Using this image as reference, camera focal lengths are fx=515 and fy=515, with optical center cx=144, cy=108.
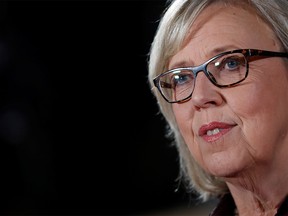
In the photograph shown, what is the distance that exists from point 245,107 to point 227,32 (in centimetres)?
24

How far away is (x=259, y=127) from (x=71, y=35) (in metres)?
3.02

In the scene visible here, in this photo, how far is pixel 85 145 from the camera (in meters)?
4.39

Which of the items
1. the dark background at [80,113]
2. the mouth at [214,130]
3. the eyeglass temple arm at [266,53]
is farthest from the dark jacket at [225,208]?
the dark background at [80,113]

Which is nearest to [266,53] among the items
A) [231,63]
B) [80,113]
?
[231,63]

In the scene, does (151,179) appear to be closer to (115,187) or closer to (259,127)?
(115,187)

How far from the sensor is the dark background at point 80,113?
13.6 ft

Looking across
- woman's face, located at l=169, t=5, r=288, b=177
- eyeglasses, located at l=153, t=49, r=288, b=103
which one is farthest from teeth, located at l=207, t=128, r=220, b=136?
eyeglasses, located at l=153, t=49, r=288, b=103

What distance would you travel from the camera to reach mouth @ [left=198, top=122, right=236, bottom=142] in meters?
1.58

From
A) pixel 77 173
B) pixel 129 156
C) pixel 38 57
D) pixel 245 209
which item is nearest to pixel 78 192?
pixel 77 173

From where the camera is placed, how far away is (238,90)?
5.08ft

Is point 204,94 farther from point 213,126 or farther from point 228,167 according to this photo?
point 228,167

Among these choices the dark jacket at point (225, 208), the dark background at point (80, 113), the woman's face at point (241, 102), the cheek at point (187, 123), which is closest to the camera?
the woman's face at point (241, 102)

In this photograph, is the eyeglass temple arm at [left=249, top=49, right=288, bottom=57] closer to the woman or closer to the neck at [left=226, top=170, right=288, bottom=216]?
the woman

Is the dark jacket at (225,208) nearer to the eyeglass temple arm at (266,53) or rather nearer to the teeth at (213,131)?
the teeth at (213,131)
